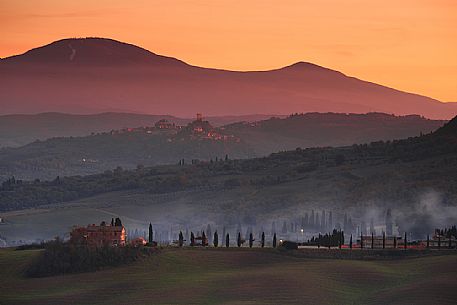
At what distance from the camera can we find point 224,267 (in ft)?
645

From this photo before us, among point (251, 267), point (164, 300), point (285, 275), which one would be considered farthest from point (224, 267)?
point (164, 300)

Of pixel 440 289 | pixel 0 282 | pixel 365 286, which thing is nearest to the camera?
pixel 440 289

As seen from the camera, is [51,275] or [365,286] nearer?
[365,286]

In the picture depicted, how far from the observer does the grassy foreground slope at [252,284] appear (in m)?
168

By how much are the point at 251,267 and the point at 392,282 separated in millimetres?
20928

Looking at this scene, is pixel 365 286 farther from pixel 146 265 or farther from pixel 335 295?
pixel 146 265

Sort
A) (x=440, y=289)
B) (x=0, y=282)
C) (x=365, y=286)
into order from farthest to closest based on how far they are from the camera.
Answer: (x=0, y=282), (x=365, y=286), (x=440, y=289)

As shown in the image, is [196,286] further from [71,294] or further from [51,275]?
[51,275]

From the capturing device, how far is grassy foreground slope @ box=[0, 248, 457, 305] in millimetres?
167500

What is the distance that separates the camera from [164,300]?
554ft

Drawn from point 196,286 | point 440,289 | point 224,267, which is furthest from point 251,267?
point 440,289

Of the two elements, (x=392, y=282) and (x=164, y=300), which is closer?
(x=164, y=300)

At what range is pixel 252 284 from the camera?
17588cm

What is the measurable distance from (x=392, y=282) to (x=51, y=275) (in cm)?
4269
